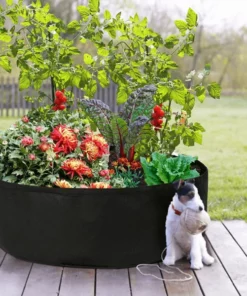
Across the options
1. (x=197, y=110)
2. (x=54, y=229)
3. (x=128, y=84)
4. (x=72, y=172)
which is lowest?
(x=197, y=110)

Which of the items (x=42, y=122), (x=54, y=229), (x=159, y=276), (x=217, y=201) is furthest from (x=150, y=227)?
(x=217, y=201)

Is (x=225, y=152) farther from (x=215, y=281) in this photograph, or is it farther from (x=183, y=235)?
(x=215, y=281)

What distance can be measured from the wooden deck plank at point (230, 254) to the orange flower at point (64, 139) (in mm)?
887

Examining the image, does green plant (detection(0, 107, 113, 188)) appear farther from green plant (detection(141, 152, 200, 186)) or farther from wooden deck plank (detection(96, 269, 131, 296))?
wooden deck plank (detection(96, 269, 131, 296))

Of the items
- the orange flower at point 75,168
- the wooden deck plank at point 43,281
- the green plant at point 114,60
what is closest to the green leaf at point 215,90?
the green plant at point 114,60

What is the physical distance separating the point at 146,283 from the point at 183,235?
293 millimetres

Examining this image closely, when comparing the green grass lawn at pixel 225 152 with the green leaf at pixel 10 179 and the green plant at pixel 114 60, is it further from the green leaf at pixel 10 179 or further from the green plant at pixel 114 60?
the green leaf at pixel 10 179

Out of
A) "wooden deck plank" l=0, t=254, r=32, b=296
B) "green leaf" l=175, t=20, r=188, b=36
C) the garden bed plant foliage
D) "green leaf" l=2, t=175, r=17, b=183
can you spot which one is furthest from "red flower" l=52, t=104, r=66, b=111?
"wooden deck plank" l=0, t=254, r=32, b=296

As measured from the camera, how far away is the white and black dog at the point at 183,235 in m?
2.57

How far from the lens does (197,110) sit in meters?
8.73

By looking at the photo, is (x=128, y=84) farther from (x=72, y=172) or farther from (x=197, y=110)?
(x=197, y=110)

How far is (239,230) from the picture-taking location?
3.36m

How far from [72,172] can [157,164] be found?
396mm

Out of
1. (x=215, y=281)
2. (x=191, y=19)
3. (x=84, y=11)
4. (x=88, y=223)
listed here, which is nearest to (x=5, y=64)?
(x=84, y=11)
